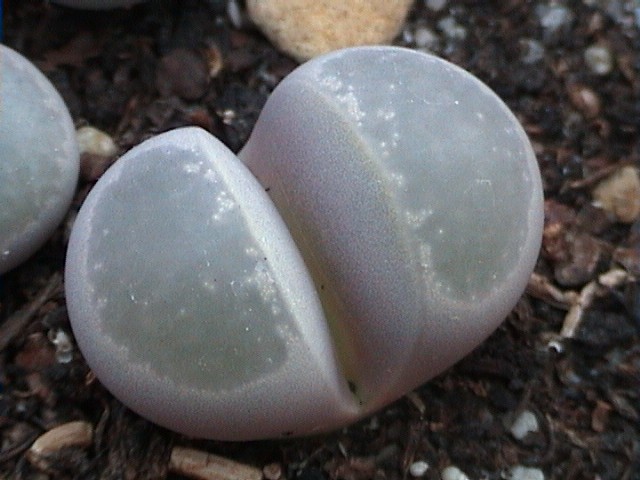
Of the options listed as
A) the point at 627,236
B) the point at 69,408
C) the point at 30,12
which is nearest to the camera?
the point at 69,408

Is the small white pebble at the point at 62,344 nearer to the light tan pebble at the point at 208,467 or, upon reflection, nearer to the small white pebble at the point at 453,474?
the light tan pebble at the point at 208,467

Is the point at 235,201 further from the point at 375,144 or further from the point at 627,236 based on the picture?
the point at 627,236

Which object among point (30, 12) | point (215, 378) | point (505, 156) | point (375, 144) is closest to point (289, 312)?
point (215, 378)

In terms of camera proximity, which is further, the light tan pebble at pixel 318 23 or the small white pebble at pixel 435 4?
the small white pebble at pixel 435 4

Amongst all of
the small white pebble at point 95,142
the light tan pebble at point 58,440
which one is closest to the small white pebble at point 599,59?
the small white pebble at point 95,142

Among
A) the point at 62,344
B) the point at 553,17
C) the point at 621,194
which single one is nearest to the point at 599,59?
the point at 553,17

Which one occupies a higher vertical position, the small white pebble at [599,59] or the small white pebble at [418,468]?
the small white pebble at [599,59]

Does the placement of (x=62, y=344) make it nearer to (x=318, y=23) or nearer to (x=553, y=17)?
(x=318, y=23)
